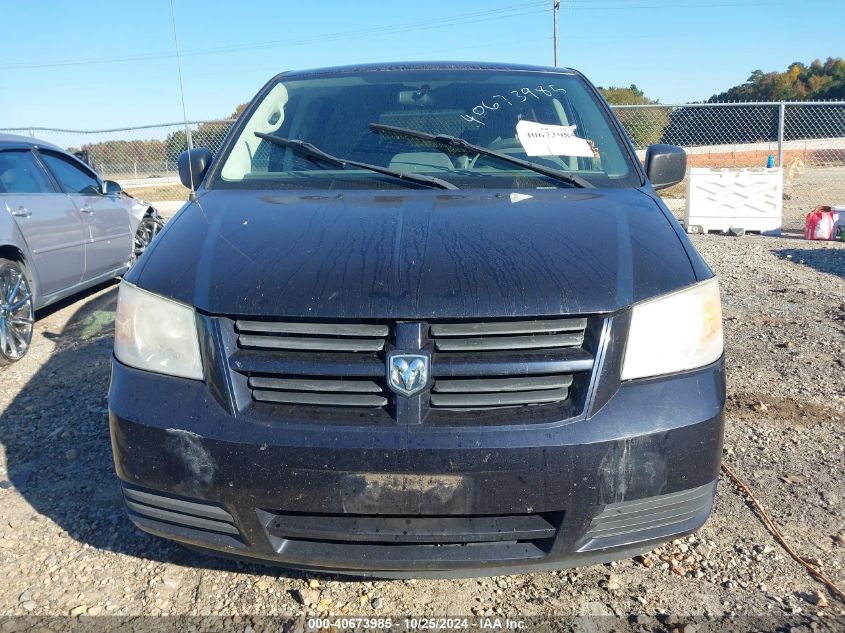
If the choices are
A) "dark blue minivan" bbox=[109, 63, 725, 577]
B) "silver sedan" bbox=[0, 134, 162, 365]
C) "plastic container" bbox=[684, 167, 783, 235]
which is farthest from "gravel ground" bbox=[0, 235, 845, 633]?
"plastic container" bbox=[684, 167, 783, 235]

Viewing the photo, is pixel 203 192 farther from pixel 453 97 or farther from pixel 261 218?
pixel 453 97

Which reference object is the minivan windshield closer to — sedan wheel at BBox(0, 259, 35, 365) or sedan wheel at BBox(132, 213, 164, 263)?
sedan wheel at BBox(0, 259, 35, 365)

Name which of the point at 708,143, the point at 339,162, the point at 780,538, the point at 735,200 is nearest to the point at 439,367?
the point at 339,162

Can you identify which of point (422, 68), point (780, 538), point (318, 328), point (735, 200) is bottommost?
point (780, 538)

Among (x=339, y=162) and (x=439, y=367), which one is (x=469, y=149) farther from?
(x=439, y=367)

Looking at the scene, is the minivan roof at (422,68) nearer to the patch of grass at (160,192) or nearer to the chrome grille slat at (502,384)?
the chrome grille slat at (502,384)

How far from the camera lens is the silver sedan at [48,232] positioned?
5.32 metres

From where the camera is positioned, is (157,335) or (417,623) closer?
(157,335)

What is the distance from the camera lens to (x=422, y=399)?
6.51 ft

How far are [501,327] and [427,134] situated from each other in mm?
1441

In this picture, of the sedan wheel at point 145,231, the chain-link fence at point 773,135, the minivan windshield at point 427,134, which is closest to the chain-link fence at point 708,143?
the chain-link fence at point 773,135

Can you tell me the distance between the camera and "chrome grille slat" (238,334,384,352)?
2.04 meters

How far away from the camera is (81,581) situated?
2.56m

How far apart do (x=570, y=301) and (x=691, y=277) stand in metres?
0.47
